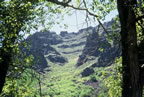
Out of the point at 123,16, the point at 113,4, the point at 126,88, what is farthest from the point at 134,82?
the point at 113,4

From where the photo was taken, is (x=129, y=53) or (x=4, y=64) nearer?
(x=129, y=53)

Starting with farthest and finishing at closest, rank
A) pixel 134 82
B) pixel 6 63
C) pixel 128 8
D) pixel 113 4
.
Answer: pixel 113 4
pixel 6 63
pixel 128 8
pixel 134 82

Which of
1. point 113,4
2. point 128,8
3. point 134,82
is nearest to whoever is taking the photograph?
point 134,82

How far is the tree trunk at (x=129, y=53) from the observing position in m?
5.84

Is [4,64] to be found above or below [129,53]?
below

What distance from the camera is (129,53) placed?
5988 mm

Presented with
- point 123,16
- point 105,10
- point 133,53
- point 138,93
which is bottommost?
point 138,93

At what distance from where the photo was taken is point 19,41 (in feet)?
37.7

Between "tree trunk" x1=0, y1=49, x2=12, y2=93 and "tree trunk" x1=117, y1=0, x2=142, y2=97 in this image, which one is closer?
"tree trunk" x1=117, y1=0, x2=142, y2=97

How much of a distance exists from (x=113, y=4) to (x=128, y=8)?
641cm

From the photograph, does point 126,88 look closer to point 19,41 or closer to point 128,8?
point 128,8

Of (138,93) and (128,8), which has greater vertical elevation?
(128,8)

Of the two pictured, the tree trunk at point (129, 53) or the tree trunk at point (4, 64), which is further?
the tree trunk at point (4, 64)

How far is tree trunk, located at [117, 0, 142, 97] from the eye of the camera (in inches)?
230
